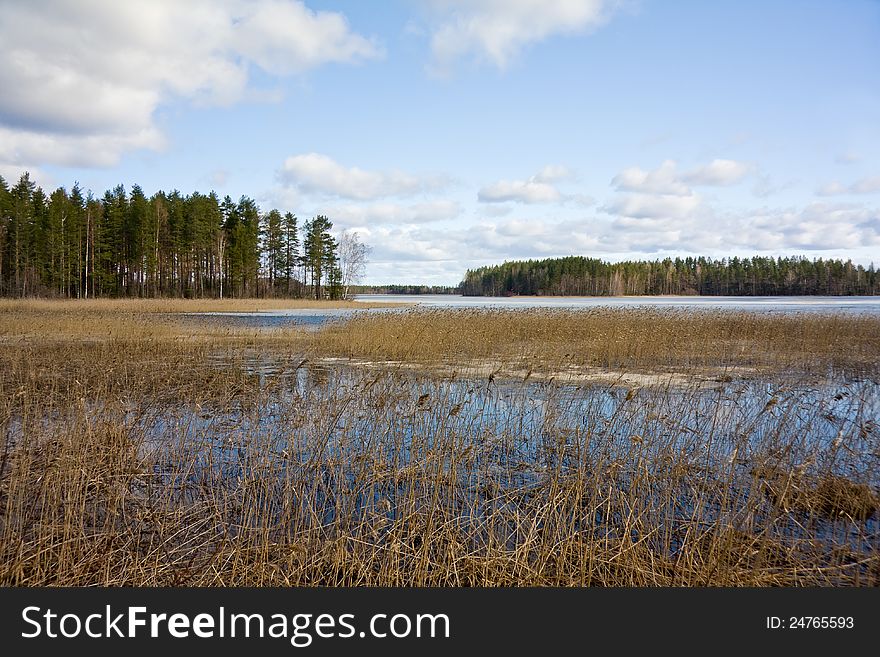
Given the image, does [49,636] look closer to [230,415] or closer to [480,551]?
[480,551]

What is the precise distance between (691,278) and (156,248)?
125050 millimetres

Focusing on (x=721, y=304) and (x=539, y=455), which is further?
(x=721, y=304)

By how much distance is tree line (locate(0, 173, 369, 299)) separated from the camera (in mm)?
46906

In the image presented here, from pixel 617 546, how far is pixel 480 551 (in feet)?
3.48

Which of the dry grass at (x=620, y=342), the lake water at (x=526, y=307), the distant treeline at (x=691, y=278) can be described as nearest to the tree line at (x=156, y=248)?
the lake water at (x=526, y=307)

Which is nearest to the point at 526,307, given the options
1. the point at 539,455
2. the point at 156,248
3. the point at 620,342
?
the point at 620,342

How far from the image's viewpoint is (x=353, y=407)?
7.96 metres

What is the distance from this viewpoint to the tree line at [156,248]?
4691 centimetres

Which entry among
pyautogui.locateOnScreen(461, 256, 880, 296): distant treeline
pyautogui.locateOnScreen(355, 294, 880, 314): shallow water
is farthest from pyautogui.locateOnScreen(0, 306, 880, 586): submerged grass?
pyautogui.locateOnScreen(461, 256, 880, 296): distant treeline

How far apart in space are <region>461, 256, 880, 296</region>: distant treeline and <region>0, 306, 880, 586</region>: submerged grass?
120904mm

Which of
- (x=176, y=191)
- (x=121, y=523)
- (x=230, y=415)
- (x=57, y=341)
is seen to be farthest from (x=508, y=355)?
(x=176, y=191)

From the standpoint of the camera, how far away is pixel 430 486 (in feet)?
17.8

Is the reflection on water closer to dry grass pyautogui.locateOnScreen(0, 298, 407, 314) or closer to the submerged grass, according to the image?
the submerged grass

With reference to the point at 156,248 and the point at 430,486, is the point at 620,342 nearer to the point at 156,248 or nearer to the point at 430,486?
the point at 430,486
